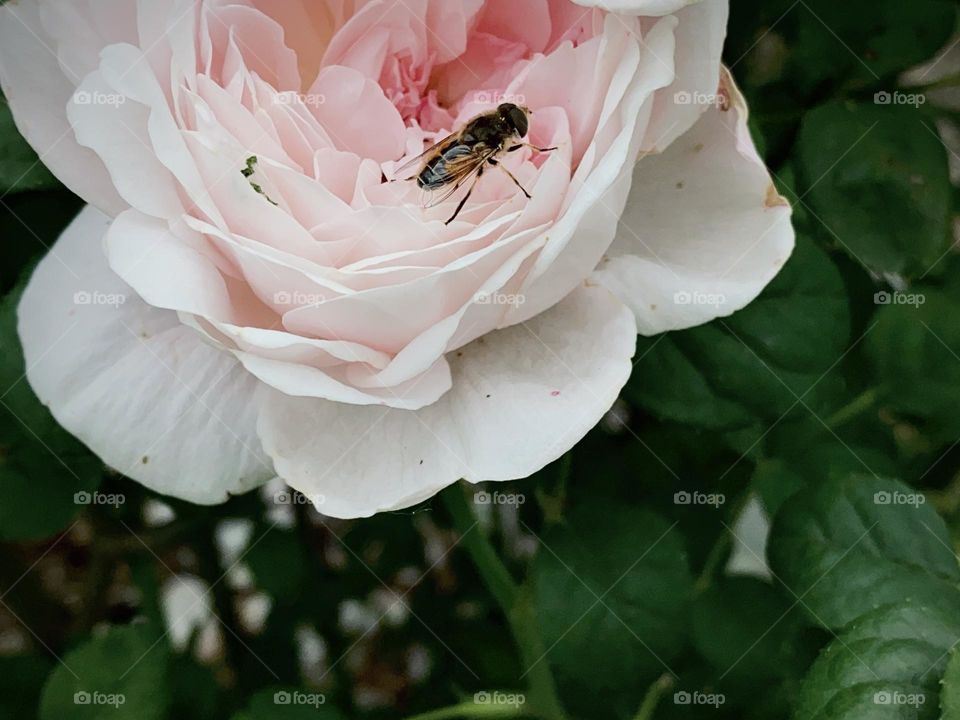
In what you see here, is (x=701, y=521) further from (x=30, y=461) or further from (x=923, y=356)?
(x=30, y=461)

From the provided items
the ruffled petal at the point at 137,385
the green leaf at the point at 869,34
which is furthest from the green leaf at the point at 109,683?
the green leaf at the point at 869,34

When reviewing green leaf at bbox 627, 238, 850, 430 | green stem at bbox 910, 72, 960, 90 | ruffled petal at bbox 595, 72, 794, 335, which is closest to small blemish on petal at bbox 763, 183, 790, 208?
ruffled petal at bbox 595, 72, 794, 335

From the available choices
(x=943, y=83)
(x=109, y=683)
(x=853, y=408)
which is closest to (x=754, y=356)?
(x=853, y=408)

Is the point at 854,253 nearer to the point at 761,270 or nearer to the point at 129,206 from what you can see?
the point at 761,270

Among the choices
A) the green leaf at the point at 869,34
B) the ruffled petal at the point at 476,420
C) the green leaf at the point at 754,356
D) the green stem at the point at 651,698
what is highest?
the green leaf at the point at 869,34

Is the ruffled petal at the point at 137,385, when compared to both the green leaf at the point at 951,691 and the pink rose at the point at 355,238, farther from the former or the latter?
the green leaf at the point at 951,691

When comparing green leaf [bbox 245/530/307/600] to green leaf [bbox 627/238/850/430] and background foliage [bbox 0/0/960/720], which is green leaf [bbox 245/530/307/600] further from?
green leaf [bbox 627/238/850/430]

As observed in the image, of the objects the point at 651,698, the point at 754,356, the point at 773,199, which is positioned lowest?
the point at 651,698
